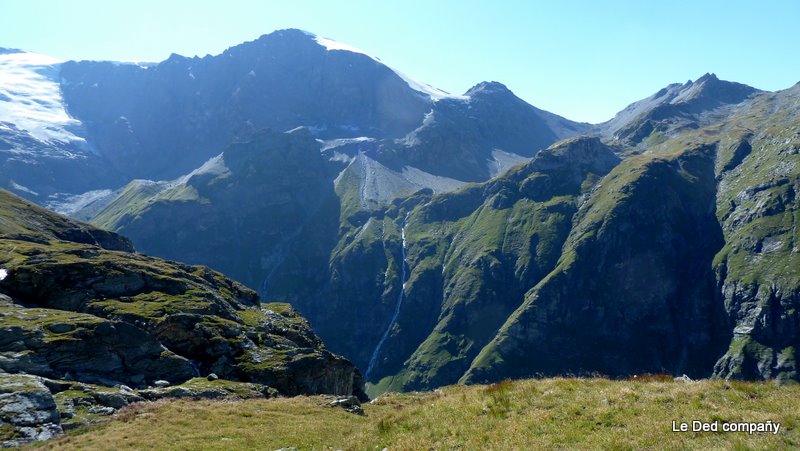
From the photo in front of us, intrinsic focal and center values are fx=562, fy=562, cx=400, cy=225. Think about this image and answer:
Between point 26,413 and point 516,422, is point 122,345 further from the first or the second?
point 516,422

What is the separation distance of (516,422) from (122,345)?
4341 centimetres

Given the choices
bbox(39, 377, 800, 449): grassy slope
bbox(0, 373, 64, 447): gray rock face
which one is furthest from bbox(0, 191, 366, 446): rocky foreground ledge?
bbox(39, 377, 800, 449): grassy slope

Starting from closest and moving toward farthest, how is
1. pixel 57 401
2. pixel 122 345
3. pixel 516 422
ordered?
pixel 516 422 → pixel 57 401 → pixel 122 345

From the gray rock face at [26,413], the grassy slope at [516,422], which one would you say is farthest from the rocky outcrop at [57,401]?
the grassy slope at [516,422]

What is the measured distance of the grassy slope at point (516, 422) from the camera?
2072cm

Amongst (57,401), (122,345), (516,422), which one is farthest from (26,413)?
(516,422)

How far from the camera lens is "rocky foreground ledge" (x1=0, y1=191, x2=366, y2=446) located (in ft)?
124

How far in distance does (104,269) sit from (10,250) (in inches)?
790

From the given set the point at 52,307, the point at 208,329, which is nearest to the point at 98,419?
the point at 208,329

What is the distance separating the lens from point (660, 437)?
20094 millimetres

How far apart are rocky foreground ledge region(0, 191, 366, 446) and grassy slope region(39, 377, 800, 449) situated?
17.3ft

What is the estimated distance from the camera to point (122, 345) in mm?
53688

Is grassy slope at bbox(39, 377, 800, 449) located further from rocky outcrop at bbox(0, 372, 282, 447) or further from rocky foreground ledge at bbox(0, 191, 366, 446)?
rocky foreground ledge at bbox(0, 191, 366, 446)

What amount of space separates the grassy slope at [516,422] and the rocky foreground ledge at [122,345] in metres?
5.28
